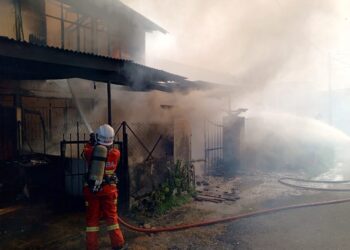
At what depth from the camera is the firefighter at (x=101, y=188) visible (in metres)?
4.20

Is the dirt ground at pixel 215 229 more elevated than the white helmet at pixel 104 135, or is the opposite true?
the white helmet at pixel 104 135

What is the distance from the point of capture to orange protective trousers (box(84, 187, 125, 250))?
13.8 feet

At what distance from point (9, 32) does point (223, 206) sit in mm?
7961

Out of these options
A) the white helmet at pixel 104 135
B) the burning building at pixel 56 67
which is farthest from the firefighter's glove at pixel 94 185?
the burning building at pixel 56 67

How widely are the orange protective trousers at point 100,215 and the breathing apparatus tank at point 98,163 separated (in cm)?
28

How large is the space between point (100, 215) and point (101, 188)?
1.50 feet

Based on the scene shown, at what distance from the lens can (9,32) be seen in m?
9.12

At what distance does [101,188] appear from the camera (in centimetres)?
430

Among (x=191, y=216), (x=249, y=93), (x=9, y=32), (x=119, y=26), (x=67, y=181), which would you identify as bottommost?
(x=191, y=216)

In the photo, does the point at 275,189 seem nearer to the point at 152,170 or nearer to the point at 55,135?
the point at 152,170

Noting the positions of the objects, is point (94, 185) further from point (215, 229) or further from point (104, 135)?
point (215, 229)

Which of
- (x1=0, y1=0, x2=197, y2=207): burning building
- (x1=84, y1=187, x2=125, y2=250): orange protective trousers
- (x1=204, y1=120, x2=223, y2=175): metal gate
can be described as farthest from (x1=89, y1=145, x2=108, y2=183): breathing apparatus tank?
(x1=204, y1=120, x2=223, y2=175): metal gate

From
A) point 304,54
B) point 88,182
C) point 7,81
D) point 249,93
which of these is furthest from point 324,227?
point 304,54

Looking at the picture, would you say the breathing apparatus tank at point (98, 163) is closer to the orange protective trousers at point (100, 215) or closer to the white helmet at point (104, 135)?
the white helmet at point (104, 135)
